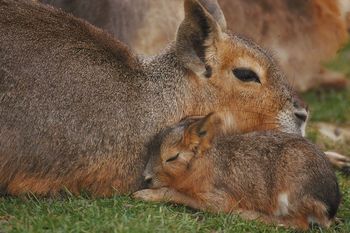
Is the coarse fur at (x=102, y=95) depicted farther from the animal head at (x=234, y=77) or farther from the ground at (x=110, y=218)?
the ground at (x=110, y=218)

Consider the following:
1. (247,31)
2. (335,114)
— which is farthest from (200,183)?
(335,114)

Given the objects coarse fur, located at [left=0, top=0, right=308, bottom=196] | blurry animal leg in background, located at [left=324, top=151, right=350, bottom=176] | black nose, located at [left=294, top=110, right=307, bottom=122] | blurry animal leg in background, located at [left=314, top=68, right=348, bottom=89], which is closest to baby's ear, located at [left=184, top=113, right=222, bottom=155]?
coarse fur, located at [left=0, top=0, right=308, bottom=196]

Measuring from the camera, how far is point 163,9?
30.4ft

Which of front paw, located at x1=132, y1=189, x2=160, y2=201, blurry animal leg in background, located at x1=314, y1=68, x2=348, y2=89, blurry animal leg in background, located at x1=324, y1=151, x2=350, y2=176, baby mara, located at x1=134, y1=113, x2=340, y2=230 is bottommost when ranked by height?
blurry animal leg in background, located at x1=314, y1=68, x2=348, y2=89

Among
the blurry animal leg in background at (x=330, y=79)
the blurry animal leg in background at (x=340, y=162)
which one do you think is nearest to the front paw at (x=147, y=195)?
the blurry animal leg in background at (x=340, y=162)

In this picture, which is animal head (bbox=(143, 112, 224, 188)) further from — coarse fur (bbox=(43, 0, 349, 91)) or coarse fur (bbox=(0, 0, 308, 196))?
coarse fur (bbox=(43, 0, 349, 91))

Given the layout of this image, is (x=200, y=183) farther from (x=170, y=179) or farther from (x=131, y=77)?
(x=131, y=77)

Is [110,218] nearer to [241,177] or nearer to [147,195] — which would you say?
[147,195]

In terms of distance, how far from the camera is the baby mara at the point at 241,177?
6.43 m

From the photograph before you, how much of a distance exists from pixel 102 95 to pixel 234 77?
3.36ft

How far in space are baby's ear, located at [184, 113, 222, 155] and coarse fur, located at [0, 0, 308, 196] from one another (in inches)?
9.7

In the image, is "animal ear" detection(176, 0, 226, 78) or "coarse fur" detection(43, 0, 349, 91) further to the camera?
"coarse fur" detection(43, 0, 349, 91)

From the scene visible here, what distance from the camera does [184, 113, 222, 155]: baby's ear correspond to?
6.54m

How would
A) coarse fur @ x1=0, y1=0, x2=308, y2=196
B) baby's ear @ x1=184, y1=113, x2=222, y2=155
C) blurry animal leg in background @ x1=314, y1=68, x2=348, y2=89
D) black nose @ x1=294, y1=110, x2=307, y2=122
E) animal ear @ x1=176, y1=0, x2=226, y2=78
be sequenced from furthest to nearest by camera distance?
blurry animal leg in background @ x1=314, y1=68, x2=348, y2=89 < black nose @ x1=294, y1=110, x2=307, y2=122 < animal ear @ x1=176, y1=0, x2=226, y2=78 < baby's ear @ x1=184, y1=113, x2=222, y2=155 < coarse fur @ x1=0, y1=0, x2=308, y2=196
